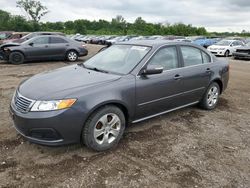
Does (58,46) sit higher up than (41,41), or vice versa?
(41,41)

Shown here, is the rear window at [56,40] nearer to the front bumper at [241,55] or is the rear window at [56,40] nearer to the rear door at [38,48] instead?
the rear door at [38,48]

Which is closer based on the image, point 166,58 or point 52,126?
point 52,126

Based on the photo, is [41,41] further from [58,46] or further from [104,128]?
[104,128]

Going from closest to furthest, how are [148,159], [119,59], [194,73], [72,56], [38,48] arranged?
[148,159] → [119,59] → [194,73] → [38,48] → [72,56]

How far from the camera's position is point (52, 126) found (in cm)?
332

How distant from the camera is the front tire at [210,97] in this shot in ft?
18.6

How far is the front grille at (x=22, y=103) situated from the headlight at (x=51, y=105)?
11 cm

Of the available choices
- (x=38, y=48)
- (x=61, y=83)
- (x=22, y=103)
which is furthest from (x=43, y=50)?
(x=22, y=103)

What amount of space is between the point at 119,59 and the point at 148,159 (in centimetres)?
184

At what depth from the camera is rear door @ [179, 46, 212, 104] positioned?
4.98m

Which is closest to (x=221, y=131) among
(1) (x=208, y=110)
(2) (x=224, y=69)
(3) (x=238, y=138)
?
(3) (x=238, y=138)

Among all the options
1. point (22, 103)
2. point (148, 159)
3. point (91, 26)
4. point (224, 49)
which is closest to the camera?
point (22, 103)

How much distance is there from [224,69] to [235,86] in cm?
279

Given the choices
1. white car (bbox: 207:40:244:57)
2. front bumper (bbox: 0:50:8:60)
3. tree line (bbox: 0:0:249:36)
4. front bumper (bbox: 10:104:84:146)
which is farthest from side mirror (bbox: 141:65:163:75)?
tree line (bbox: 0:0:249:36)
